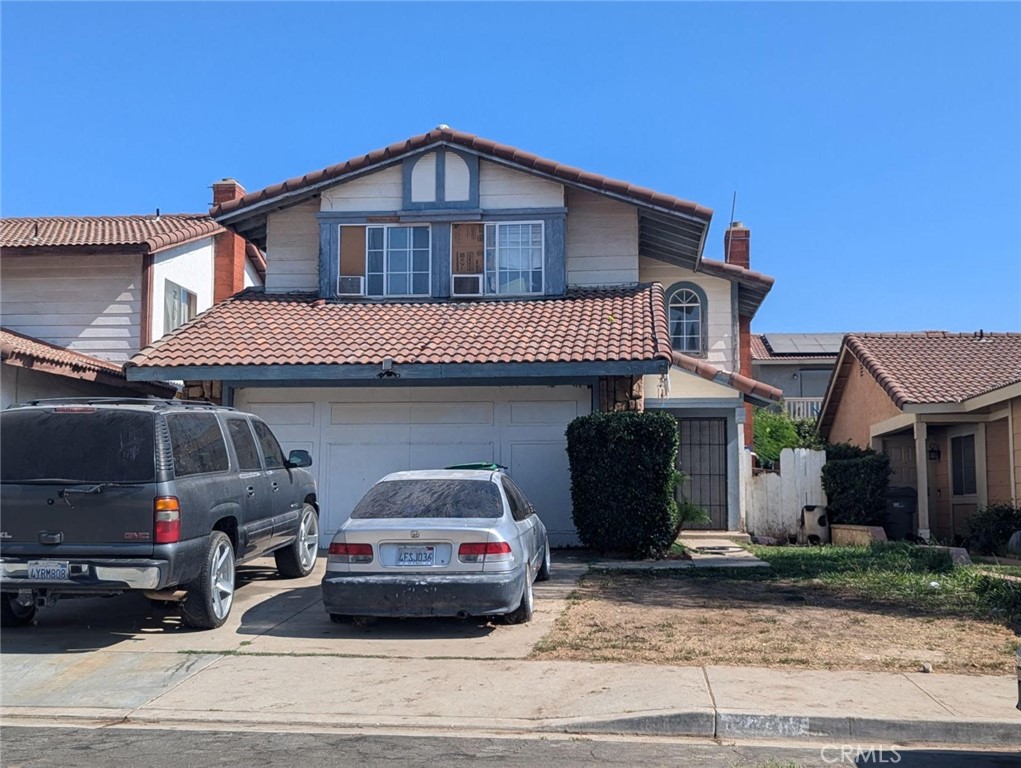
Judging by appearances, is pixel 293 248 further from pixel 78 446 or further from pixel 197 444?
pixel 78 446

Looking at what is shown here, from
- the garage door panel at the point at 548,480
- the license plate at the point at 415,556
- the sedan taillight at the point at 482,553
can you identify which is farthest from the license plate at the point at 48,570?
the garage door panel at the point at 548,480

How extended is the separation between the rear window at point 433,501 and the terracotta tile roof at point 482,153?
8.41 metres

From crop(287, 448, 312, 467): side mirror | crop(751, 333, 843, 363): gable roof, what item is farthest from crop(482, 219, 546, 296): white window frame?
crop(751, 333, 843, 363): gable roof

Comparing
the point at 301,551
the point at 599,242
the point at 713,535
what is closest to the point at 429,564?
the point at 301,551

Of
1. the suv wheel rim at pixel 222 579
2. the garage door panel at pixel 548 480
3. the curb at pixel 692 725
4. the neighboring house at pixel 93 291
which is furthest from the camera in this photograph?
the neighboring house at pixel 93 291

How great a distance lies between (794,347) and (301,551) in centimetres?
3233

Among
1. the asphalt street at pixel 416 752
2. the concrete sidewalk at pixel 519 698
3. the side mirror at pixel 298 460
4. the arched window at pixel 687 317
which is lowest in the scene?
the asphalt street at pixel 416 752

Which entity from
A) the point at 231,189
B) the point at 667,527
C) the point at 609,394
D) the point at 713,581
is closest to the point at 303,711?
the point at 713,581

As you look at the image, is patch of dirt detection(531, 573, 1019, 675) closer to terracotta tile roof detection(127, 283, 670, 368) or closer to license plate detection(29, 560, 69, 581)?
license plate detection(29, 560, 69, 581)

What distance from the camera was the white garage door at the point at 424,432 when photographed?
49.9ft

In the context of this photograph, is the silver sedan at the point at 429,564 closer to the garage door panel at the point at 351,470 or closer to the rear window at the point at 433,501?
the rear window at the point at 433,501

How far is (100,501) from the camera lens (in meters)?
8.25

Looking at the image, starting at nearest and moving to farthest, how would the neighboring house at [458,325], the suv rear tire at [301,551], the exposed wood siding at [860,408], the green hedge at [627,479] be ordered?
the suv rear tire at [301,551], the green hedge at [627,479], the neighboring house at [458,325], the exposed wood siding at [860,408]

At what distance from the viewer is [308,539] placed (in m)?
12.3
